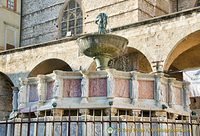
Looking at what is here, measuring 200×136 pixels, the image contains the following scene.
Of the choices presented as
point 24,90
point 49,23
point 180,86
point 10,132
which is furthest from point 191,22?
point 49,23

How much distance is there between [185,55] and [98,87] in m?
9.19

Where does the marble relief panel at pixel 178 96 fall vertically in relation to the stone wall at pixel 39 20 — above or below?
below

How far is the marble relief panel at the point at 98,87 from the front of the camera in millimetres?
8469

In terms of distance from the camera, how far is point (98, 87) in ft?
28.1

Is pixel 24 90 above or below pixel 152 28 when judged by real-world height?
below

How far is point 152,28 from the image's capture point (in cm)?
1381

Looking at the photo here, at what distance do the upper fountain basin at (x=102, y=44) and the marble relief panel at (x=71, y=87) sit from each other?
→ 1.29 meters

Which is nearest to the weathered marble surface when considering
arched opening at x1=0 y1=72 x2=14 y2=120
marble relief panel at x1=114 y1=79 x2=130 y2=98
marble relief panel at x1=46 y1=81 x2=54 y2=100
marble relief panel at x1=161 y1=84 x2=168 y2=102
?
→ marble relief panel at x1=161 y1=84 x2=168 y2=102

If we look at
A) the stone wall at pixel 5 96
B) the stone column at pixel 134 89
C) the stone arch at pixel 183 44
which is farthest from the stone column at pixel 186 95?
the stone wall at pixel 5 96

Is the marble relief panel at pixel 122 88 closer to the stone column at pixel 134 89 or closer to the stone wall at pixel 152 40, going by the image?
the stone column at pixel 134 89

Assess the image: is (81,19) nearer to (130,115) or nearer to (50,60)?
(50,60)

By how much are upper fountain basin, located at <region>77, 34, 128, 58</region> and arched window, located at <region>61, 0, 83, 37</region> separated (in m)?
10.9

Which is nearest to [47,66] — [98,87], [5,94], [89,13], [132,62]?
[5,94]

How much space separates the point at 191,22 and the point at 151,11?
5942 millimetres
